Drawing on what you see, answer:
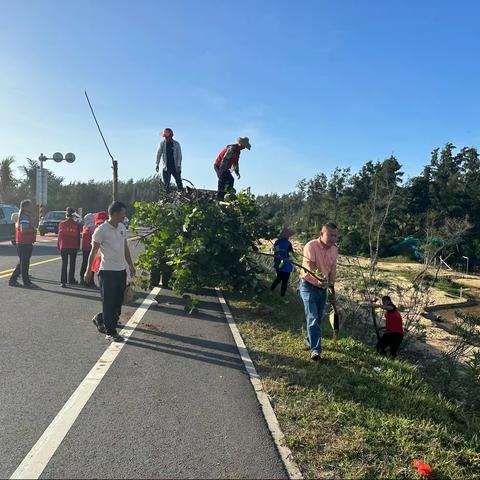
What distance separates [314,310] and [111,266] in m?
2.80

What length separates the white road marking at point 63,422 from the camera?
3164 mm

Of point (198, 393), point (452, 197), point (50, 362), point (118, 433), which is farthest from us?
point (452, 197)

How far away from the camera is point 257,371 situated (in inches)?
210

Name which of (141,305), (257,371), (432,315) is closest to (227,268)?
(141,305)

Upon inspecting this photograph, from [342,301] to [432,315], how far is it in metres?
7.62

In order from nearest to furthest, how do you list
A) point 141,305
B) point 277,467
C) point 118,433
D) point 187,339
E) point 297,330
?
point 277,467 < point 118,433 < point 187,339 < point 297,330 < point 141,305

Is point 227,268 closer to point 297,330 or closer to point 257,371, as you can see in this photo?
point 297,330

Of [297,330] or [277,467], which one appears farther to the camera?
[297,330]

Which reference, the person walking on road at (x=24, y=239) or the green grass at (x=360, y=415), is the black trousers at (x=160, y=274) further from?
the green grass at (x=360, y=415)

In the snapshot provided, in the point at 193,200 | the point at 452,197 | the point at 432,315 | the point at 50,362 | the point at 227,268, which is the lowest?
the point at 432,315

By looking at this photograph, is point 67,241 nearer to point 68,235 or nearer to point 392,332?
point 68,235

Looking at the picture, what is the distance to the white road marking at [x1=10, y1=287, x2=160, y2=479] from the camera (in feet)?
10.4

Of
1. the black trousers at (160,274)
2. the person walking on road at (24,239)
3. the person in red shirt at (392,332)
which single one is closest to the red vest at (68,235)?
the person walking on road at (24,239)

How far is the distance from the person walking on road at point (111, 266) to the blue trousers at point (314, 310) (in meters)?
2.53
